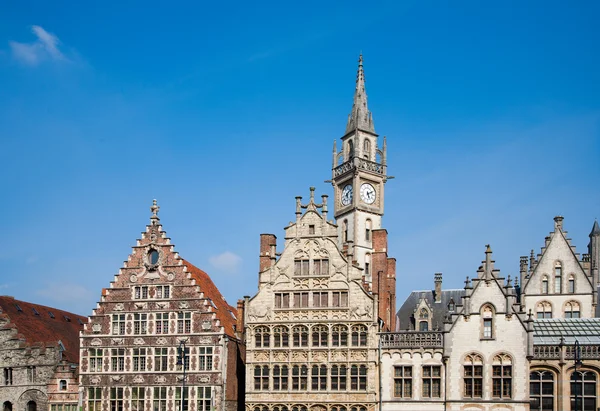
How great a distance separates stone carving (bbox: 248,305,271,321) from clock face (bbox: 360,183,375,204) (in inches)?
815

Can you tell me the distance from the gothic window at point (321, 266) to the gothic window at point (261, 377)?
7528 mm

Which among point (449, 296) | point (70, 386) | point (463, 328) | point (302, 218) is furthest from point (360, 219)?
point (70, 386)

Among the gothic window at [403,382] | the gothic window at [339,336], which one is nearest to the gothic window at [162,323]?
the gothic window at [339,336]

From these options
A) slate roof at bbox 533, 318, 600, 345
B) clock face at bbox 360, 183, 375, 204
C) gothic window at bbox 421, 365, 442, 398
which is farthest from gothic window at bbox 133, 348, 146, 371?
slate roof at bbox 533, 318, 600, 345

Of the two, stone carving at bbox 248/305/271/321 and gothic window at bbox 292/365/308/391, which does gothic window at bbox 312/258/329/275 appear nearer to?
stone carving at bbox 248/305/271/321

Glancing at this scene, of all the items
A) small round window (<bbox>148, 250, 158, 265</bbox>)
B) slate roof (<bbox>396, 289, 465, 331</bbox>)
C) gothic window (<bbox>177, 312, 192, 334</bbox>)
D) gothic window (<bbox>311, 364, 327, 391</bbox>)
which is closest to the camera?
gothic window (<bbox>311, 364, 327, 391</bbox>)

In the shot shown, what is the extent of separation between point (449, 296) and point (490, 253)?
1784cm

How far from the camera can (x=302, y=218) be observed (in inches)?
2501

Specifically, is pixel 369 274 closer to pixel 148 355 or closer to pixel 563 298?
pixel 563 298

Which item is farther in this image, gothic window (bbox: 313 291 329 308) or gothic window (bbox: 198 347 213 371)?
gothic window (bbox: 198 347 213 371)

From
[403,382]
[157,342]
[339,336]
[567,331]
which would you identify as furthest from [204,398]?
[567,331]

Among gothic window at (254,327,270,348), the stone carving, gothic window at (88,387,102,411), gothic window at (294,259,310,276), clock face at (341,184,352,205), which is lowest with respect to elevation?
gothic window at (88,387,102,411)

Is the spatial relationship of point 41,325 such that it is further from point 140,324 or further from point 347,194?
point 347,194

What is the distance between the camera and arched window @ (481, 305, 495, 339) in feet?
194
